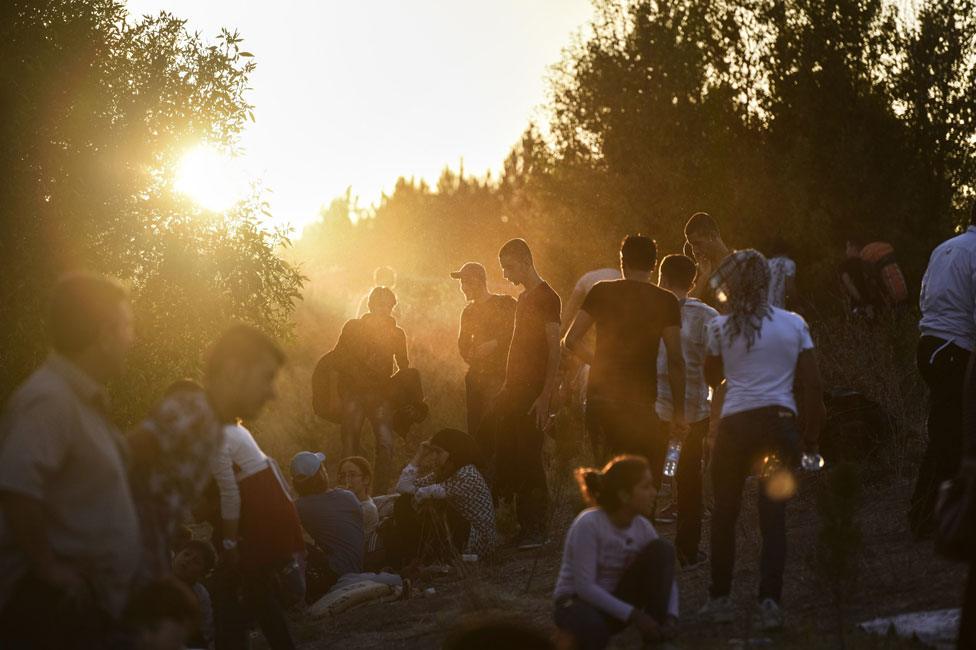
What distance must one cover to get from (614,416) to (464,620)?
1.58m

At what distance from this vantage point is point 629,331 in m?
8.49

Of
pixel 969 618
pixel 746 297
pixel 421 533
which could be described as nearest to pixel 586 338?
pixel 421 533

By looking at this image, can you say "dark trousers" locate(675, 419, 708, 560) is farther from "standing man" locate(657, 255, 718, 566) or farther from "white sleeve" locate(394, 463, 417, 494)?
"white sleeve" locate(394, 463, 417, 494)

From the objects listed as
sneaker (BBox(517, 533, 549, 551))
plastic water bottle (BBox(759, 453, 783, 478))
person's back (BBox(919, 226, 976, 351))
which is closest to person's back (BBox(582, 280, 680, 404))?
plastic water bottle (BBox(759, 453, 783, 478))

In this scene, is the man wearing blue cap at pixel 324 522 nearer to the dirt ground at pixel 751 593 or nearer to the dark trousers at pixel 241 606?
the dirt ground at pixel 751 593

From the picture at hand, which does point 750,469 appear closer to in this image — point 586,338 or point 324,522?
point 586,338

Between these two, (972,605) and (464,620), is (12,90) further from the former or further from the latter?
(972,605)

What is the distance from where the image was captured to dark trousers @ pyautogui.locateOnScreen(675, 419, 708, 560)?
9094 millimetres

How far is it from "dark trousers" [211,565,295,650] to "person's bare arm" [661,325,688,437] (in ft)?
9.00

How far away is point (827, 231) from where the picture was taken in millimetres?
26062

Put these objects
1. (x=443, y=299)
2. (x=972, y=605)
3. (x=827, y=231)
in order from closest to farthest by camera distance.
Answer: (x=972, y=605)
(x=827, y=231)
(x=443, y=299)

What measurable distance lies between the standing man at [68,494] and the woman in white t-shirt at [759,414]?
3638 mm

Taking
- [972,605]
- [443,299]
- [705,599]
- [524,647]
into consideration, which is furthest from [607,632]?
[443,299]

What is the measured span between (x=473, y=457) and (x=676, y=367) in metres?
3.27
